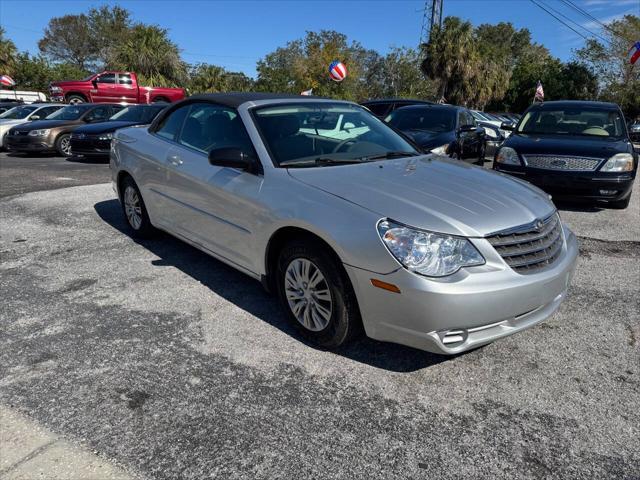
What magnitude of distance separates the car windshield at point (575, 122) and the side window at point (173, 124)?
5686mm

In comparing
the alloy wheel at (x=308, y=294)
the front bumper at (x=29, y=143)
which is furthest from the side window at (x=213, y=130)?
the front bumper at (x=29, y=143)

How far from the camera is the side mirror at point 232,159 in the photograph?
3.33 metres

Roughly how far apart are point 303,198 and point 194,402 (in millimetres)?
1308

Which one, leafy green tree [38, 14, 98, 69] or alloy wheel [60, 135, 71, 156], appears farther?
leafy green tree [38, 14, 98, 69]

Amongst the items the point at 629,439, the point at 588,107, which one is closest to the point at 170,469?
the point at 629,439

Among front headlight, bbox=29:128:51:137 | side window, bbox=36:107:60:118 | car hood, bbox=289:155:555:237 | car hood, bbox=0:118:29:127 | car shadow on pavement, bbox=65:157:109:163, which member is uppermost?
car hood, bbox=289:155:555:237

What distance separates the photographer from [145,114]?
12.2m

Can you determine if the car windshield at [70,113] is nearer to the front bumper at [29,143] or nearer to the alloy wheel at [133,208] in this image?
the front bumper at [29,143]

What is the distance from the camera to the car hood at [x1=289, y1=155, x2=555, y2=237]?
8.87 ft

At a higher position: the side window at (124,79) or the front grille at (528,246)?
the side window at (124,79)

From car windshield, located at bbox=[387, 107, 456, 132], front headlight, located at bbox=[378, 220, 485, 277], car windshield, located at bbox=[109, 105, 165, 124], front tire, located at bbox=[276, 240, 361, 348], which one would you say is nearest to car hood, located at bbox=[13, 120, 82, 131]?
car windshield, located at bbox=[109, 105, 165, 124]

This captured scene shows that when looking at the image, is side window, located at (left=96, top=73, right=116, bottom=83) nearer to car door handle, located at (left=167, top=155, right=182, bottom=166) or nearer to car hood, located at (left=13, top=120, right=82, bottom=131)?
car hood, located at (left=13, top=120, right=82, bottom=131)

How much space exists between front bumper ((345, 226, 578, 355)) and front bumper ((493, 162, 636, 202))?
4.39m

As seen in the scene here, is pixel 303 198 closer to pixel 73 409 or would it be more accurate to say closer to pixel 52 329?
pixel 73 409
